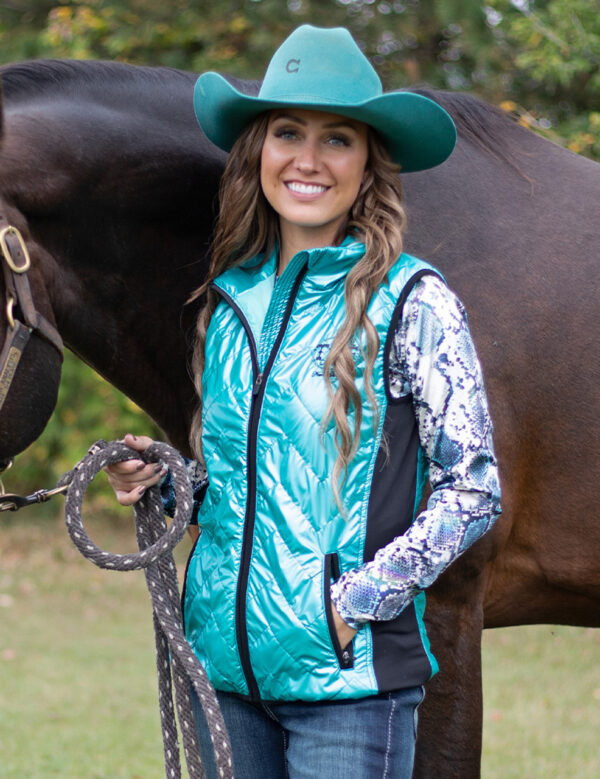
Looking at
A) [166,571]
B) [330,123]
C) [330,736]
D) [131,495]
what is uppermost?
[330,123]

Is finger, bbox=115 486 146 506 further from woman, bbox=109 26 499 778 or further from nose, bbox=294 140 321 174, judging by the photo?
nose, bbox=294 140 321 174

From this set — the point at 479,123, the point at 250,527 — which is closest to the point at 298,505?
the point at 250,527

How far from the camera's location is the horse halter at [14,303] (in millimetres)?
1767

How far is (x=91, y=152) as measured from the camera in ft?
6.70

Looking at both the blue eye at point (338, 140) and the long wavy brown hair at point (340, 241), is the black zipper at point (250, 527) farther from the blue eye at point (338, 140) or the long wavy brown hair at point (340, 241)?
the blue eye at point (338, 140)

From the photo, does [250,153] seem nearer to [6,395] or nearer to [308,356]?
[308,356]

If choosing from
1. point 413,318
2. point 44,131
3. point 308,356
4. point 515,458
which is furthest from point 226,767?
point 44,131

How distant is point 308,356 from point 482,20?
18.2ft

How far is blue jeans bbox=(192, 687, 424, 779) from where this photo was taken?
1.62m

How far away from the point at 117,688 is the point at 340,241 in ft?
14.3

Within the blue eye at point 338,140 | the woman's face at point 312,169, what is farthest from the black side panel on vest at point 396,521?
the blue eye at point 338,140

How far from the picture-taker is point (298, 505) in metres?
1.66

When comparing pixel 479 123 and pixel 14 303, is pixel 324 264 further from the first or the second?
pixel 479 123

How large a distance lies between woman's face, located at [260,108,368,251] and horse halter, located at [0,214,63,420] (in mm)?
479
